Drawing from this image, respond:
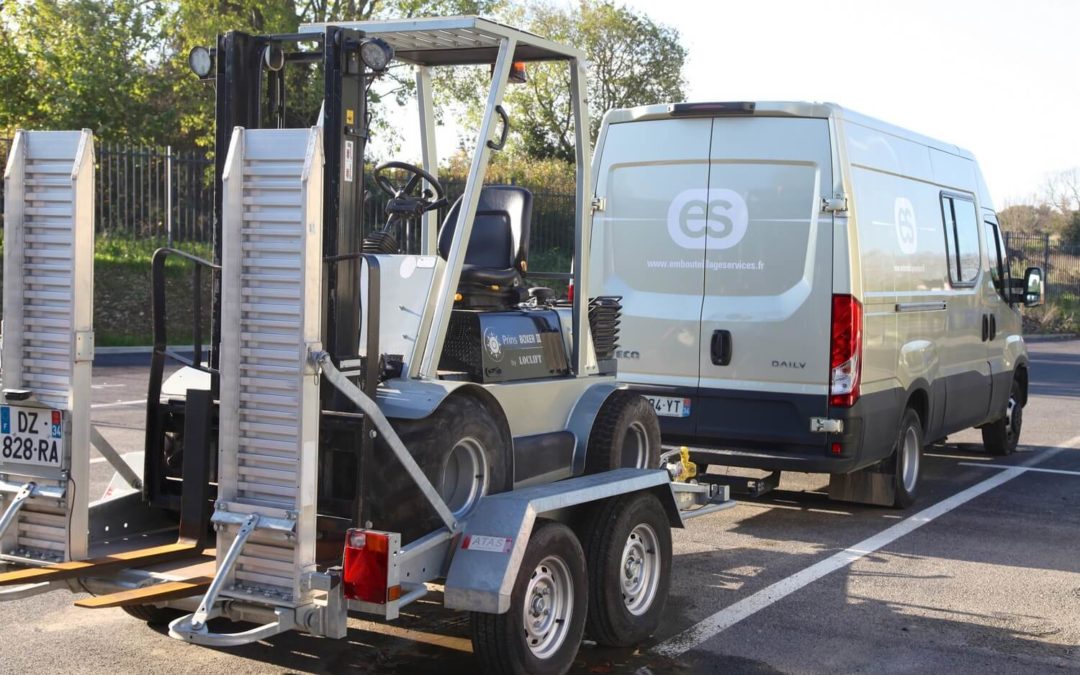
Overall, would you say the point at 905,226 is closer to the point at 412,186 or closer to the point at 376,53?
the point at 412,186

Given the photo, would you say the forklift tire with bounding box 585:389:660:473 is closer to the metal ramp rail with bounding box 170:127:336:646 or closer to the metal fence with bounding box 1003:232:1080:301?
the metal ramp rail with bounding box 170:127:336:646

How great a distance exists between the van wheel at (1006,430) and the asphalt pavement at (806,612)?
1.96 meters

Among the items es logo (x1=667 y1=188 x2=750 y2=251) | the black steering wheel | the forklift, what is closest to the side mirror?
es logo (x1=667 y1=188 x2=750 y2=251)

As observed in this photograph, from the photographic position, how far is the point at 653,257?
912cm

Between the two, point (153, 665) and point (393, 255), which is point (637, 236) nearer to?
point (393, 255)

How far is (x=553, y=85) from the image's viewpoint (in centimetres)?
3725

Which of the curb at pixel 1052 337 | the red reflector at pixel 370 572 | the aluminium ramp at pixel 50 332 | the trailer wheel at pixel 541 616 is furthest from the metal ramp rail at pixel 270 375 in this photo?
the curb at pixel 1052 337

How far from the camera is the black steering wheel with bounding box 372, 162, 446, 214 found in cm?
589

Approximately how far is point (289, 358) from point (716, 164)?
16.5 feet

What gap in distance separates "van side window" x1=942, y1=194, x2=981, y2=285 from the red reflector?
23.4ft

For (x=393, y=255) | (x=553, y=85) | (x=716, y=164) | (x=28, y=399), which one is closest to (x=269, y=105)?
(x=393, y=255)

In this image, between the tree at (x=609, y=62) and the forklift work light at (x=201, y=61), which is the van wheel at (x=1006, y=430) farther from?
the tree at (x=609, y=62)

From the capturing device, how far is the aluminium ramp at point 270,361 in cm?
442

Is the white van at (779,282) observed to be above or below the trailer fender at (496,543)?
above
